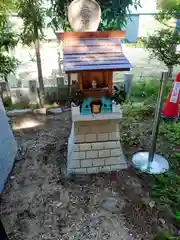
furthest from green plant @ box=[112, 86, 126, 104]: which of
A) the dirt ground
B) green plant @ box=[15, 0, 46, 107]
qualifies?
green plant @ box=[15, 0, 46, 107]

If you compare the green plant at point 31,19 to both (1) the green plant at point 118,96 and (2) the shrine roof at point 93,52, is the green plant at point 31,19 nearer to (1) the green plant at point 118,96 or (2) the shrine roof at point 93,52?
(2) the shrine roof at point 93,52

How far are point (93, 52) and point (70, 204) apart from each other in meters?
2.22

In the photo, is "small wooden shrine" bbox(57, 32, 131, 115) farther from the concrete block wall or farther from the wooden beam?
the concrete block wall

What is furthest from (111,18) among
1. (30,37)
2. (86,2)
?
(86,2)

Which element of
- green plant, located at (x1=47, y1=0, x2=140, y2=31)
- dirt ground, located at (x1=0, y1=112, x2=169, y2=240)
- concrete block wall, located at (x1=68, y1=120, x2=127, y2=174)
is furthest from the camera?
green plant, located at (x1=47, y1=0, x2=140, y2=31)

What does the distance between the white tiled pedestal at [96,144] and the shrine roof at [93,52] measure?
752 millimetres

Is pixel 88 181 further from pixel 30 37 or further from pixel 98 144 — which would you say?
pixel 30 37

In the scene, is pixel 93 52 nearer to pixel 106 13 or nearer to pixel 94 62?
pixel 94 62

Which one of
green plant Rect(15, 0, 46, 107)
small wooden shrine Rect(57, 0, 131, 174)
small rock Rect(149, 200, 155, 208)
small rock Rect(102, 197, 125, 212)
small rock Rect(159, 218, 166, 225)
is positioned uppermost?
green plant Rect(15, 0, 46, 107)

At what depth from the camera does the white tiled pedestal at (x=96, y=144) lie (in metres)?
3.34

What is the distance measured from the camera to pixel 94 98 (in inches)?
130

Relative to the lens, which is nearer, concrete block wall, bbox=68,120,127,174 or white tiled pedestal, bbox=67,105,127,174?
white tiled pedestal, bbox=67,105,127,174

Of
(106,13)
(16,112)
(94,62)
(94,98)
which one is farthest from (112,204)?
(106,13)

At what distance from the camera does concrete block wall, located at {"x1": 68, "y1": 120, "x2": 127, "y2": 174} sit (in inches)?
137
